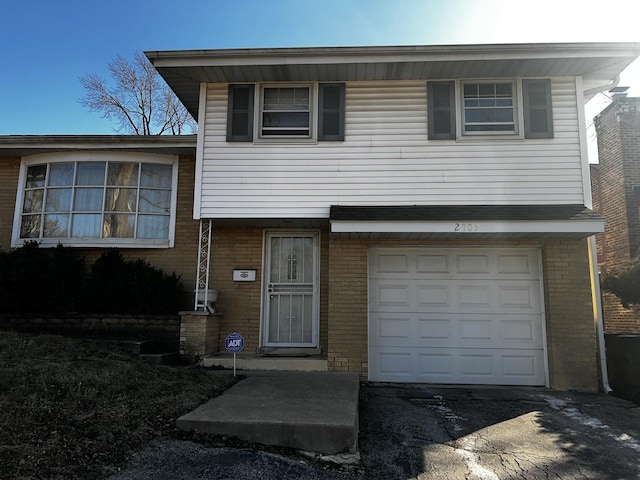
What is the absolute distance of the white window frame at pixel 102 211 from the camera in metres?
8.78

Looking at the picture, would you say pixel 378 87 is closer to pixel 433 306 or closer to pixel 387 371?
pixel 433 306

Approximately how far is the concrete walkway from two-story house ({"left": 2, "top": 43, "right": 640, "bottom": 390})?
6.45ft

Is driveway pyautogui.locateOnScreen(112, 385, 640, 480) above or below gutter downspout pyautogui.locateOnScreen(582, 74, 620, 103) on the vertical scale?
below

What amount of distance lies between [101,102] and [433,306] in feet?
64.8

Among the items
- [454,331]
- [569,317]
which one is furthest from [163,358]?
[569,317]

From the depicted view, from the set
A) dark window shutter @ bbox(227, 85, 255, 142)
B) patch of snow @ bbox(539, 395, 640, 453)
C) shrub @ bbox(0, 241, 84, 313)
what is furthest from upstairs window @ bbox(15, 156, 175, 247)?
patch of snow @ bbox(539, 395, 640, 453)

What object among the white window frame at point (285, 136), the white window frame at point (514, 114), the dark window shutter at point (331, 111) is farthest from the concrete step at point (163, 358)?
the white window frame at point (514, 114)

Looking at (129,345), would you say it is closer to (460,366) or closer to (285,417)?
(285,417)

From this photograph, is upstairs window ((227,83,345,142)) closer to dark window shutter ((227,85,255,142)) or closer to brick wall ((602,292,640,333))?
dark window shutter ((227,85,255,142))

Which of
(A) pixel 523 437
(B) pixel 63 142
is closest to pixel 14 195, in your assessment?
(B) pixel 63 142

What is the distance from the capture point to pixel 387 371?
773 centimetres

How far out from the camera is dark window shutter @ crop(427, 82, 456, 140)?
7.90 metres

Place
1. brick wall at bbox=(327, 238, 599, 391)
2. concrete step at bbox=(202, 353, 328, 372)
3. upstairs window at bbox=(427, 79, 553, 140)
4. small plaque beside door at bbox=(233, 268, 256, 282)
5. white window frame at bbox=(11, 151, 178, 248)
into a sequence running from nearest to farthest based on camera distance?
1. brick wall at bbox=(327, 238, 599, 391)
2. concrete step at bbox=(202, 353, 328, 372)
3. upstairs window at bbox=(427, 79, 553, 140)
4. small plaque beside door at bbox=(233, 268, 256, 282)
5. white window frame at bbox=(11, 151, 178, 248)

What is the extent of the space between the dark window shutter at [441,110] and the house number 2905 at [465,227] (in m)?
1.68
